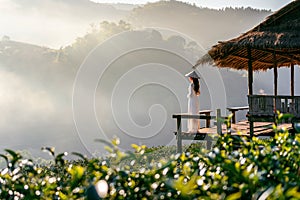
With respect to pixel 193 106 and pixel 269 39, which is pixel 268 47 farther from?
pixel 193 106

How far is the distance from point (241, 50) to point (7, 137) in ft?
107

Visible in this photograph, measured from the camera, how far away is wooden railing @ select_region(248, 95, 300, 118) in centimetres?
1142

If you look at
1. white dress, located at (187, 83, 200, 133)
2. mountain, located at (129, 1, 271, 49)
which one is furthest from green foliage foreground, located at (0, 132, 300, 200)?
mountain, located at (129, 1, 271, 49)

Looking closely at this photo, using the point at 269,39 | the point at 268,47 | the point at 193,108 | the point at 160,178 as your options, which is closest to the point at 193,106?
the point at 193,108

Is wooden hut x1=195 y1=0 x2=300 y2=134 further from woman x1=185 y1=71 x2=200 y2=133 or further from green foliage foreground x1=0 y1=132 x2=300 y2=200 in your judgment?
green foliage foreground x1=0 y1=132 x2=300 y2=200

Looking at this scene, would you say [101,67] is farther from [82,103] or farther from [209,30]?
[209,30]

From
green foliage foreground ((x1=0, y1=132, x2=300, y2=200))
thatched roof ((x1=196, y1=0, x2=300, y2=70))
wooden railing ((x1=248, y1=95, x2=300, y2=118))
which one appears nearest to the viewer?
green foliage foreground ((x1=0, y1=132, x2=300, y2=200))

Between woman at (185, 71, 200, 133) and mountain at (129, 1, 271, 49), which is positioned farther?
mountain at (129, 1, 271, 49)

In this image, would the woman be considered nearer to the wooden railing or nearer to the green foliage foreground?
the wooden railing

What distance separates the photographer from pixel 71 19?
199ft

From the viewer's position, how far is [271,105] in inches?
450

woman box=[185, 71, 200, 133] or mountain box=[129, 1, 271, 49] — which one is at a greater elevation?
mountain box=[129, 1, 271, 49]

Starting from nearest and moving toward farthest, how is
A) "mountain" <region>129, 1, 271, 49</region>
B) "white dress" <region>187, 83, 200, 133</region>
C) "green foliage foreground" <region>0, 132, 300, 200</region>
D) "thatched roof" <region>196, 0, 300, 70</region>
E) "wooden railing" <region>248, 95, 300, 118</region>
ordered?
"green foliage foreground" <region>0, 132, 300, 200</region>, "wooden railing" <region>248, 95, 300, 118</region>, "thatched roof" <region>196, 0, 300, 70</region>, "white dress" <region>187, 83, 200, 133</region>, "mountain" <region>129, 1, 271, 49</region>

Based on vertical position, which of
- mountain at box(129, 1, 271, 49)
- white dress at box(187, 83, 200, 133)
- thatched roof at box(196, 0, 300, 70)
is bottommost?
white dress at box(187, 83, 200, 133)
